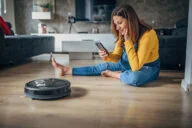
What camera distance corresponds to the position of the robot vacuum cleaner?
1663 millimetres

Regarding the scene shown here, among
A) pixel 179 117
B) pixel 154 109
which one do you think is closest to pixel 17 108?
pixel 154 109

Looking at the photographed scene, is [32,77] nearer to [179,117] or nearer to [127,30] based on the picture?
[127,30]

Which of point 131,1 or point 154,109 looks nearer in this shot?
point 154,109

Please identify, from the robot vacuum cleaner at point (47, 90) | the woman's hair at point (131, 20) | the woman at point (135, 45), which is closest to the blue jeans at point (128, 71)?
the woman at point (135, 45)

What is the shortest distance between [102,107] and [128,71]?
72 centimetres

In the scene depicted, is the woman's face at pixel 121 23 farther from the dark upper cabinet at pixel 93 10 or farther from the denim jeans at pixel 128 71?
the dark upper cabinet at pixel 93 10

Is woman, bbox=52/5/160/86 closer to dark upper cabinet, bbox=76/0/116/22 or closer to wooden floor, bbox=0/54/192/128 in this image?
wooden floor, bbox=0/54/192/128

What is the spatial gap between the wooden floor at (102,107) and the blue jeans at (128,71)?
6 cm

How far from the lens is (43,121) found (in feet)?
4.24

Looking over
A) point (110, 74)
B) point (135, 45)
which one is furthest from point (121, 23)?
point (110, 74)

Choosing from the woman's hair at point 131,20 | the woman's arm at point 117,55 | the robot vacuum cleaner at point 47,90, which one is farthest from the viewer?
the woman's arm at point 117,55

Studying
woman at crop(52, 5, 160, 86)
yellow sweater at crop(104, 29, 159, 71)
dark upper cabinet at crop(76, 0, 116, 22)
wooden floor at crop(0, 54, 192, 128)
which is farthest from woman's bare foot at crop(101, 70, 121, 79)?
dark upper cabinet at crop(76, 0, 116, 22)

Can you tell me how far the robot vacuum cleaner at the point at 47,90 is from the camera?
1.66 metres

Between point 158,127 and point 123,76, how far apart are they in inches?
39.4
